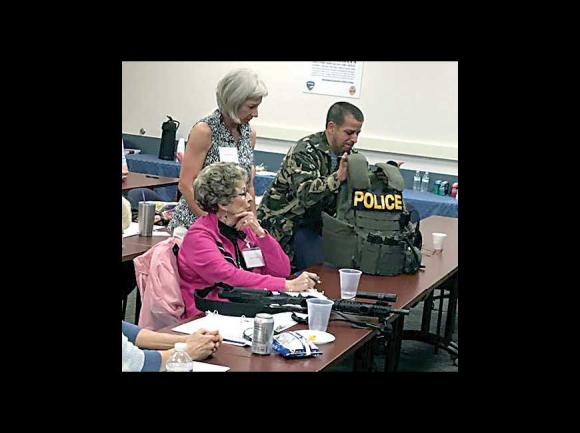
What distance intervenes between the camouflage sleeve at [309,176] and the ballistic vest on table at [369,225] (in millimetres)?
69

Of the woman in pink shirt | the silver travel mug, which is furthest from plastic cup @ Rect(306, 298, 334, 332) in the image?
the silver travel mug

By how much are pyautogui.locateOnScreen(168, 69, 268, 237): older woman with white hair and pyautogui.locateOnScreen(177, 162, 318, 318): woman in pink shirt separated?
283mm

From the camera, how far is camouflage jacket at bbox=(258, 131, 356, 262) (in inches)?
135

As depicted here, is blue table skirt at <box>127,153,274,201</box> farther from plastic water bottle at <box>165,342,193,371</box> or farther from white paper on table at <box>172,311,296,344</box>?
plastic water bottle at <box>165,342,193,371</box>

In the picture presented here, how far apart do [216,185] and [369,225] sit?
725mm

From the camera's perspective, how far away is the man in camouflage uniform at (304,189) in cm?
344

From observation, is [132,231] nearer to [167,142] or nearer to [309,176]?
[309,176]

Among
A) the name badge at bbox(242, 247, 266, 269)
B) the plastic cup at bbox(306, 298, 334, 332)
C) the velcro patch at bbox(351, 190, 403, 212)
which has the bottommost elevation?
the plastic cup at bbox(306, 298, 334, 332)

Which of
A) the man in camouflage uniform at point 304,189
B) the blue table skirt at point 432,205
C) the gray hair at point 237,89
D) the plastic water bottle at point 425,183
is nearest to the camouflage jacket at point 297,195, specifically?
the man in camouflage uniform at point 304,189

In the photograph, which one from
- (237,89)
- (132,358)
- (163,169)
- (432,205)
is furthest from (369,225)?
(163,169)

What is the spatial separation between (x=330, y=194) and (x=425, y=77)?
11.5 ft
